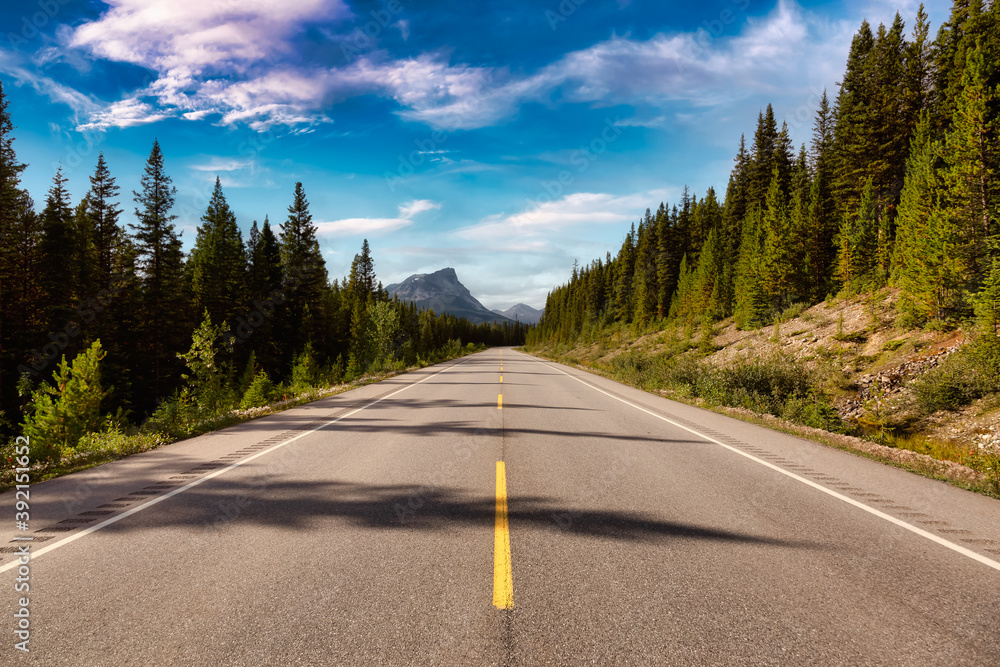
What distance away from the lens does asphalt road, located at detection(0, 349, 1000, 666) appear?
A: 8.30 feet

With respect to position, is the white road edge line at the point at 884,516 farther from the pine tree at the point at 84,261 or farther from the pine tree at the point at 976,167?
the pine tree at the point at 84,261

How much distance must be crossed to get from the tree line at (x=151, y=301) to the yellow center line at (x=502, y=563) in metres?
13.1

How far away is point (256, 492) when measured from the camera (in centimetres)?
527

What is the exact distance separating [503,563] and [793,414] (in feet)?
41.1

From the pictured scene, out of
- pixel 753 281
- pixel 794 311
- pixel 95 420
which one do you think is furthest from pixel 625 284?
pixel 95 420

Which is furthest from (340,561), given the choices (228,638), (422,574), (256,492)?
(256,492)

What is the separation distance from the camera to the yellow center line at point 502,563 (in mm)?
2959

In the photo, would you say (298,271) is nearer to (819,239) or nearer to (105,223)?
(105,223)

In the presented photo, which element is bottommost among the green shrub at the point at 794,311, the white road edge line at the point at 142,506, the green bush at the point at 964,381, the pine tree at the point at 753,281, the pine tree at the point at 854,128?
the white road edge line at the point at 142,506

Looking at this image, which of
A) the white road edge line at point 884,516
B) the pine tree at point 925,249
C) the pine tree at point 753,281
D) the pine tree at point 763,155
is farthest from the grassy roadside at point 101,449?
the pine tree at point 763,155

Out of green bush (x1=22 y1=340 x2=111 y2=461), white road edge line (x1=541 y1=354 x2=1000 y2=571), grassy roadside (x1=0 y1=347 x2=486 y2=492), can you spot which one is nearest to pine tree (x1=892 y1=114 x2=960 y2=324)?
white road edge line (x1=541 y1=354 x2=1000 y2=571)

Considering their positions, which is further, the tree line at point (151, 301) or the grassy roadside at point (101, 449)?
the tree line at point (151, 301)

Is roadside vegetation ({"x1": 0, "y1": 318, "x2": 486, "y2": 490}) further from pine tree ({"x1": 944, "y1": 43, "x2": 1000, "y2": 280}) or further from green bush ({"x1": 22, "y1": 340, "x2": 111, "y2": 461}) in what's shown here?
pine tree ({"x1": 944, "y1": 43, "x2": 1000, "y2": 280})

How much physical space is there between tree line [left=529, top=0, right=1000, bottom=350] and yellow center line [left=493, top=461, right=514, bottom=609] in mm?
19592
